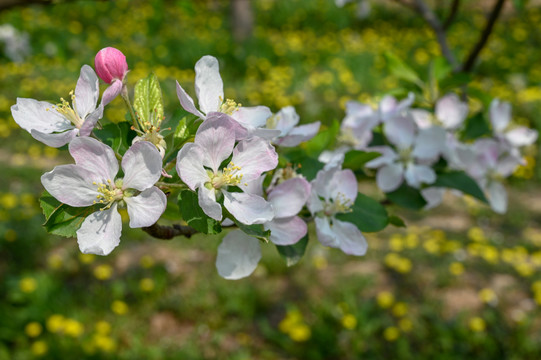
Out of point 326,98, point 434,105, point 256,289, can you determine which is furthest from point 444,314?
point 326,98

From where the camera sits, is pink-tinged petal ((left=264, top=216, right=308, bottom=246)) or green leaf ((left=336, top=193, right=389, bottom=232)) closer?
pink-tinged petal ((left=264, top=216, right=308, bottom=246))

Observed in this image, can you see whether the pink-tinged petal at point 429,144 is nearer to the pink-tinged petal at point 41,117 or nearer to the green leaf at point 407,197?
the green leaf at point 407,197

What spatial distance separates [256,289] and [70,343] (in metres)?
1.00

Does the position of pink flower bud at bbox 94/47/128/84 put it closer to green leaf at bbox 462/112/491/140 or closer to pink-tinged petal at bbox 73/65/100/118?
pink-tinged petal at bbox 73/65/100/118

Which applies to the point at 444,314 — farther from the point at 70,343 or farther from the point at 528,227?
the point at 70,343

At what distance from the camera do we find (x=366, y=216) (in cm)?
91

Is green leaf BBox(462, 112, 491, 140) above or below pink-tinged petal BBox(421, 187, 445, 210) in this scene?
above

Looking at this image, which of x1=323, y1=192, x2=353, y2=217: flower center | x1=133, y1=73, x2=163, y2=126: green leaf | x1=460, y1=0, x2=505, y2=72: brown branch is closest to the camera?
x1=133, y1=73, x2=163, y2=126: green leaf

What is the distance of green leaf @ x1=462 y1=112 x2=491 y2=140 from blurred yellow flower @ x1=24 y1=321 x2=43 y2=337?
2.26 metres

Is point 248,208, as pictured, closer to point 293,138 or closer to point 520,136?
point 293,138

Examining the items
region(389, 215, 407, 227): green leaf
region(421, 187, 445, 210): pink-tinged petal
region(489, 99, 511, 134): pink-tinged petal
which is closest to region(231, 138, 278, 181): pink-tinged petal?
region(389, 215, 407, 227): green leaf

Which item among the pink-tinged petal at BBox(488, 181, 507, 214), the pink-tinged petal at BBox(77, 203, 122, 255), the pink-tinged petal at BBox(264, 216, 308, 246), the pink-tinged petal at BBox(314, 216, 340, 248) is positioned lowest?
the pink-tinged petal at BBox(488, 181, 507, 214)

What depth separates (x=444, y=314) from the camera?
2805 mm

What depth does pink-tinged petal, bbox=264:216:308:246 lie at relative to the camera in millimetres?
786
